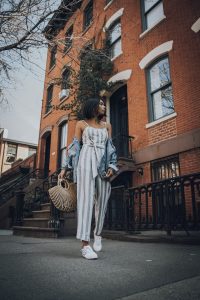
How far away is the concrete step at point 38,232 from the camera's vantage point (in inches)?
248

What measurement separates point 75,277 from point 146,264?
33.2 inches

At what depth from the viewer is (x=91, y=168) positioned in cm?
297

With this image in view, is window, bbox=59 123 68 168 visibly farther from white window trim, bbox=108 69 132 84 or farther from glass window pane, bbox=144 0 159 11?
glass window pane, bbox=144 0 159 11

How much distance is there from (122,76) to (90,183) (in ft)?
27.8

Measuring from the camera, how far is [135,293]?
1512 mm

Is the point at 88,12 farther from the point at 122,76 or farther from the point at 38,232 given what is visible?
the point at 38,232

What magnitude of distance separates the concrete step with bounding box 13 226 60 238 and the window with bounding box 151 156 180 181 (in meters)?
3.77

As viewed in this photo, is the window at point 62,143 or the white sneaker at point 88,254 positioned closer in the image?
the white sneaker at point 88,254

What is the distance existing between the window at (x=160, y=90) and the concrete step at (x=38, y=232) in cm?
524

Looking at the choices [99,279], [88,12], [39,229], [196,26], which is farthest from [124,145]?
[88,12]

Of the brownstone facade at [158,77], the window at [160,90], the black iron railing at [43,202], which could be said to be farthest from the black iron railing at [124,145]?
the black iron railing at [43,202]

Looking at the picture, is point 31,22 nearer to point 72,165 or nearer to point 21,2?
point 21,2

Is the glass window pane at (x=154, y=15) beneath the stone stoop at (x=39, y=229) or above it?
above

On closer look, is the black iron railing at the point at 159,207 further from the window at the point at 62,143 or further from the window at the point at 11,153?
the window at the point at 11,153
